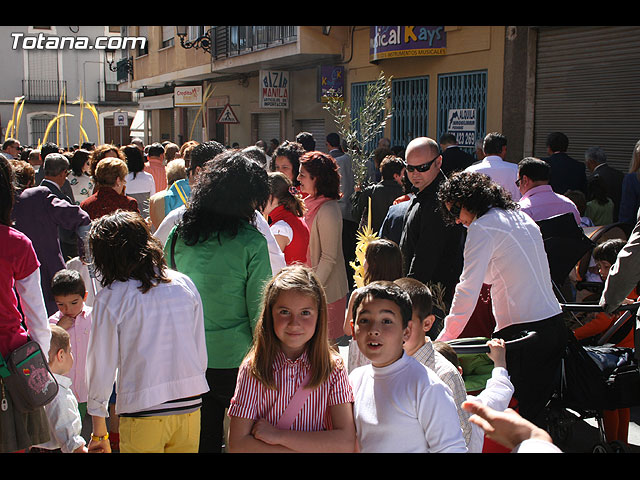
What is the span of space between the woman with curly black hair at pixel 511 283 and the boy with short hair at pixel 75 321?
7.75 ft

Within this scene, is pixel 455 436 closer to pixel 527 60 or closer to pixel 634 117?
pixel 634 117

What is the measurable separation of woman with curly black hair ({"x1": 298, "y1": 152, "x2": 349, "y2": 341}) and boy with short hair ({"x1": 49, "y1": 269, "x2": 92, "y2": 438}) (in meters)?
1.59

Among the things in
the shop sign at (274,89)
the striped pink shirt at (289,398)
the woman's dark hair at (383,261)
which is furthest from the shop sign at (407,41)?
the striped pink shirt at (289,398)

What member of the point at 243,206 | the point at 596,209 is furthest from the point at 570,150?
the point at 243,206

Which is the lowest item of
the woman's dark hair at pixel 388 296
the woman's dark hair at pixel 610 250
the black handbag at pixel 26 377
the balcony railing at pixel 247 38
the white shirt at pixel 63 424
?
the white shirt at pixel 63 424

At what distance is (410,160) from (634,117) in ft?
21.2

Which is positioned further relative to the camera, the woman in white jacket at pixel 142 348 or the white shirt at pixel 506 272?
the white shirt at pixel 506 272

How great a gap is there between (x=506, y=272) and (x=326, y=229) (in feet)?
5.44

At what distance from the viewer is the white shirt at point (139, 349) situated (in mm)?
2984

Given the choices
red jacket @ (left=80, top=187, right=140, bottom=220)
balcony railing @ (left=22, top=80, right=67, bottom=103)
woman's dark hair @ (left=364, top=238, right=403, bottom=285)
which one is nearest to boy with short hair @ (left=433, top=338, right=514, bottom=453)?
woman's dark hair @ (left=364, top=238, right=403, bottom=285)

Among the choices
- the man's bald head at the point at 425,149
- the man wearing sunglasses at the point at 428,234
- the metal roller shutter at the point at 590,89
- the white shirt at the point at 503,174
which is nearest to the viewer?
the man wearing sunglasses at the point at 428,234

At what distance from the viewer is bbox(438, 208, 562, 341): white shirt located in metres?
3.69

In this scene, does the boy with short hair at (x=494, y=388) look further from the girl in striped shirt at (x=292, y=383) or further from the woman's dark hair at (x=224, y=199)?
the woman's dark hair at (x=224, y=199)

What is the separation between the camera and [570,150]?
36.0 feet
